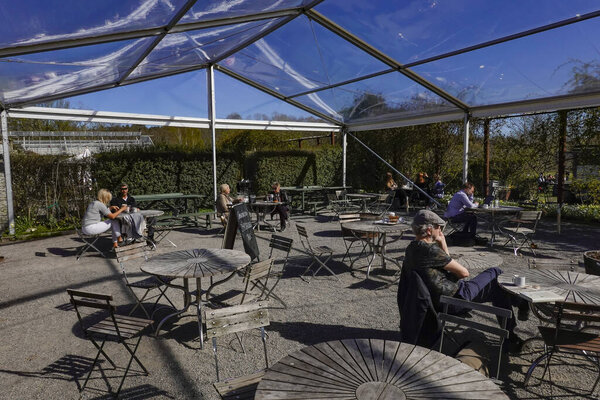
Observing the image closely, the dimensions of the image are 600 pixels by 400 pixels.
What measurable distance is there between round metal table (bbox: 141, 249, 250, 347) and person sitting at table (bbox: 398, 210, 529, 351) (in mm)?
1611

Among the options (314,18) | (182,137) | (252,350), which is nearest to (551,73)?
(314,18)

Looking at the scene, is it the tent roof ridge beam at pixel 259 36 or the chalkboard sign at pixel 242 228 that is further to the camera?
the tent roof ridge beam at pixel 259 36

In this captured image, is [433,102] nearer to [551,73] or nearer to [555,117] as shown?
[551,73]

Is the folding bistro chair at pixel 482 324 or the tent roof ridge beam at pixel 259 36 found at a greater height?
the tent roof ridge beam at pixel 259 36

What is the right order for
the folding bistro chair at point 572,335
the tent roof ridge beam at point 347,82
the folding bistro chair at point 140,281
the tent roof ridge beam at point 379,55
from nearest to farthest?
the folding bistro chair at point 572,335 → the folding bistro chair at point 140,281 → the tent roof ridge beam at point 379,55 → the tent roof ridge beam at point 347,82

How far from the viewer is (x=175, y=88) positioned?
10375 millimetres

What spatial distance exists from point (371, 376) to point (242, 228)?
3752mm

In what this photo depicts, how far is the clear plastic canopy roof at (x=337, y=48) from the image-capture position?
493 cm

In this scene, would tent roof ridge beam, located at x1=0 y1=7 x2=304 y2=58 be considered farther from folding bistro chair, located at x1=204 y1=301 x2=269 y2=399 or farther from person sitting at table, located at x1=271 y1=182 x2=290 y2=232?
folding bistro chair, located at x1=204 y1=301 x2=269 y2=399

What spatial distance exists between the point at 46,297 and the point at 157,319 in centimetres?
187

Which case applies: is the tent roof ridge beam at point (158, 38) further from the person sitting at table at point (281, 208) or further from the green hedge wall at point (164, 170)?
the person sitting at table at point (281, 208)

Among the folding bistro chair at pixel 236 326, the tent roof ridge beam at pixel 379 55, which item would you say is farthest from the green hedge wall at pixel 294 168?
the folding bistro chair at pixel 236 326

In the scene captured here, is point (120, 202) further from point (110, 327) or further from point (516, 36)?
point (516, 36)

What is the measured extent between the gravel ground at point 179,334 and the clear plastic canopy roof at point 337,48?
10.0 ft
